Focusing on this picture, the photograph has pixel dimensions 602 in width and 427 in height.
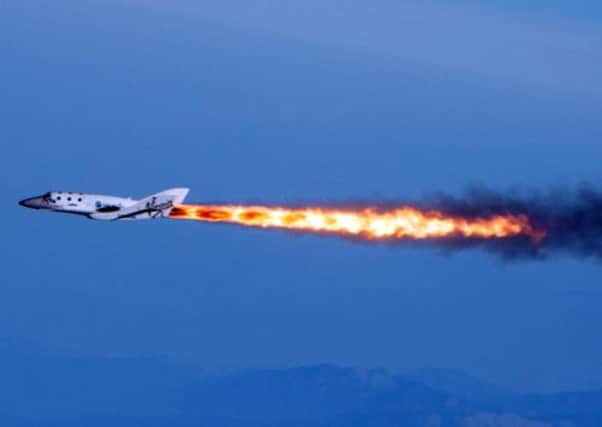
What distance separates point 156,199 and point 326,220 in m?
17.4

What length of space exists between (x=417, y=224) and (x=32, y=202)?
1466 inches

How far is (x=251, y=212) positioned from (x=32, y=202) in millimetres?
21581

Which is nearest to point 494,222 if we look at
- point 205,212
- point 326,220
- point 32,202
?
point 326,220

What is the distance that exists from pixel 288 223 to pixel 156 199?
1349 centimetres

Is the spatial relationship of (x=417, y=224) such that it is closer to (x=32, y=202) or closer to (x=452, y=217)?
(x=452, y=217)

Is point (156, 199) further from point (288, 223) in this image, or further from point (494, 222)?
point (494, 222)

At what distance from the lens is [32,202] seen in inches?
7712

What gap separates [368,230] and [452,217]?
833cm

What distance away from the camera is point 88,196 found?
630ft

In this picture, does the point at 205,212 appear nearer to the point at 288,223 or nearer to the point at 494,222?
the point at 288,223

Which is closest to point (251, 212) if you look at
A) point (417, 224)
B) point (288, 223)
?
point (288, 223)

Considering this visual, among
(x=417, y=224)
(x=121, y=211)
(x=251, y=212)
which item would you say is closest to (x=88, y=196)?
(x=121, y=211)

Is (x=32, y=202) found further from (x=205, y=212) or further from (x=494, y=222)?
(x=494, y=222)

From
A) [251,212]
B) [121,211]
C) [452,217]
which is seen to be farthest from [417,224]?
[121,211]
